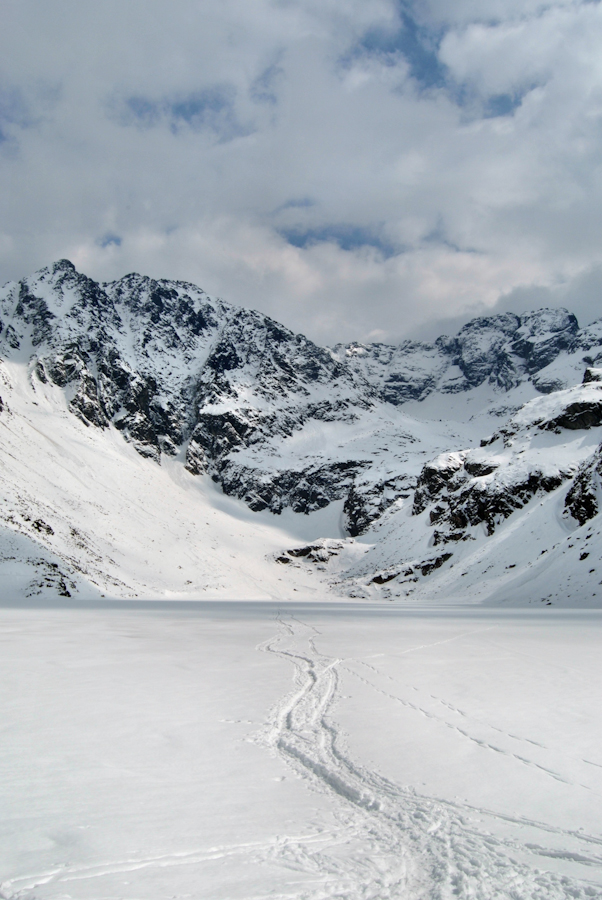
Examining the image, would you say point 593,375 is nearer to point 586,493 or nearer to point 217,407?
point 586,493

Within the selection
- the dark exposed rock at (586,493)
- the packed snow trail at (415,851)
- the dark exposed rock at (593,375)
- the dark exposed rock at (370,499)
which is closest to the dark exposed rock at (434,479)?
the dark exposed rock at (593,375)

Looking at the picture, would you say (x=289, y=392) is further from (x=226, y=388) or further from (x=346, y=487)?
(x=346, y=487)

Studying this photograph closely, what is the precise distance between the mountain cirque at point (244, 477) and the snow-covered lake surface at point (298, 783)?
112 feet

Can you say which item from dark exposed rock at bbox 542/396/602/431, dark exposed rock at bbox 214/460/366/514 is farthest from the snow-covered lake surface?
dark exposed rock at bbox 214/460/366/514

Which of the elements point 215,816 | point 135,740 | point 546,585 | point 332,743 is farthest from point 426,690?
point 546,585

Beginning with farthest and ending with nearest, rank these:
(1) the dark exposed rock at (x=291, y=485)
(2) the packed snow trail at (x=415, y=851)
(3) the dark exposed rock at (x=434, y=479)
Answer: (1) the dark exposed rock at (x=291, y=485) → (3) the dark exposed rock at (x=434, y=479) → (2) the packed snow trail at (x=415, y=851)

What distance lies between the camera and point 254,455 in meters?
163

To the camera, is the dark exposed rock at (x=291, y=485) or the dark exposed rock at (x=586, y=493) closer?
the dark exposed rock at (x=586, y=493)

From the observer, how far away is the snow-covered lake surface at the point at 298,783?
3.66 meters

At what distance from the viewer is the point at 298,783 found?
5328 mm

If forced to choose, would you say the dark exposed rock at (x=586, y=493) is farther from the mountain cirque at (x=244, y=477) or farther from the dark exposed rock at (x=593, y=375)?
the dark exposed rock at (x=593, y=375)

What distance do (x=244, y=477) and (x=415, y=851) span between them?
150 meters

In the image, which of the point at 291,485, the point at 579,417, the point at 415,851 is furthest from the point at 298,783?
the point at 291,485

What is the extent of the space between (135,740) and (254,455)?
157 meters
